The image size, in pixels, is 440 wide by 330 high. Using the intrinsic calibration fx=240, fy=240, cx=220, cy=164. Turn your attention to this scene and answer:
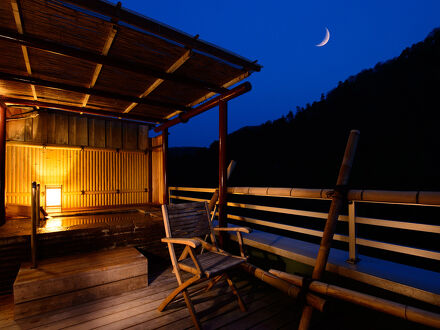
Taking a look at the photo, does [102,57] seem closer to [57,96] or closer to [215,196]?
[57,96]

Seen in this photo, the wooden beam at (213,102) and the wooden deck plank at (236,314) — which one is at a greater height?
the wooden beam at (213,102)

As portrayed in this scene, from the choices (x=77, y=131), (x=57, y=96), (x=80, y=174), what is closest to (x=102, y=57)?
(x=57, y=96)

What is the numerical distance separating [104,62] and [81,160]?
4.76 metres

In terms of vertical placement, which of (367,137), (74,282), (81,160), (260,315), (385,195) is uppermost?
(367,137)

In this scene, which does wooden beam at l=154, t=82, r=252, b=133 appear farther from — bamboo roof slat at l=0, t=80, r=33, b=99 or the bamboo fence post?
bamboo roof slat at l=0, t=80, r=33, b=99

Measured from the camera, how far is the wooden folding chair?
96.7 inches

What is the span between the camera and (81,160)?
24.3 ft

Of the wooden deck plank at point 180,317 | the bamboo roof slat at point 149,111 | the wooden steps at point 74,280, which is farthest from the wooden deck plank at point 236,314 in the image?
the bamboo roof slat at point 149,111

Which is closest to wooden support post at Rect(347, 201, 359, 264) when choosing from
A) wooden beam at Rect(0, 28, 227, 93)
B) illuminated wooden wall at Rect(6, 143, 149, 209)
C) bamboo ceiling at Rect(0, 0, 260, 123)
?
bamboo ceiling at Rect(0, 0, 260, 123)

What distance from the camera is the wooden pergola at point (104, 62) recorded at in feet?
9.44

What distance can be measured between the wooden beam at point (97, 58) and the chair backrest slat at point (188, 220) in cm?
230

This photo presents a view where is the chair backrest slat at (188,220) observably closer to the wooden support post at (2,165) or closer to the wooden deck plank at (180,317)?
the wooden deck plank at (180,317)

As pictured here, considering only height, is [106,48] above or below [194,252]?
above

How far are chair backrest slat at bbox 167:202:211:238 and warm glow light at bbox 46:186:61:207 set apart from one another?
4.53 meters
